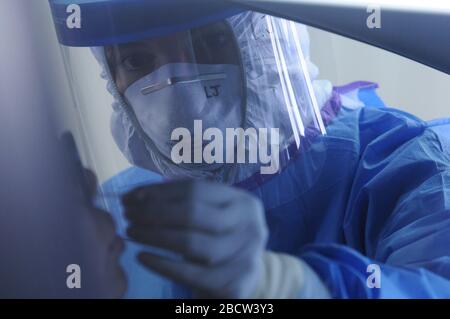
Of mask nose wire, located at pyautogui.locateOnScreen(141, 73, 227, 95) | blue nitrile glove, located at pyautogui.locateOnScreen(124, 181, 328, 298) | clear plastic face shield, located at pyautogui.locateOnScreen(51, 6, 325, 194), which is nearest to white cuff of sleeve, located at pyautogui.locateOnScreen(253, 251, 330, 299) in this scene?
blue nitrile glove, located at pyautogui.locateOnScreen(124, 181, 328, 298)

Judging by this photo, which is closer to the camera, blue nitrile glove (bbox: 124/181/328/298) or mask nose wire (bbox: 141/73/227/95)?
blue nitrile glove (bbox: 124/181/328/298)

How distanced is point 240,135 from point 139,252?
235 millimetres

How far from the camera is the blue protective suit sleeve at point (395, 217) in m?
0.82

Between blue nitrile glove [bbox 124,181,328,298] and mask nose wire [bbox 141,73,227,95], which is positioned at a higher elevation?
mask nose wire [bbox 141,73,227,95]

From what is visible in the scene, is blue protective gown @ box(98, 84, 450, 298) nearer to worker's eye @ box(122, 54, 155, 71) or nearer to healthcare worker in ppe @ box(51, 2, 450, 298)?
healthcare worker in ppe @ box(51, 2, 450, 298)

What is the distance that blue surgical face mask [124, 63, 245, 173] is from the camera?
91 cm

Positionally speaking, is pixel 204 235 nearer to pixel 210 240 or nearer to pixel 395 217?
pixel 210 240

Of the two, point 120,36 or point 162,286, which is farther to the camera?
point 120,36

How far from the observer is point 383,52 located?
3.28 feet

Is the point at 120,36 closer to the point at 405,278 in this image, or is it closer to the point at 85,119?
the point at 85,119

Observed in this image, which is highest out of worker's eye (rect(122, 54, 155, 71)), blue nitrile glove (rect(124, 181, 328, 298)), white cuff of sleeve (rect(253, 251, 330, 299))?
worker's eye (rect(122, 54, 155, 71))

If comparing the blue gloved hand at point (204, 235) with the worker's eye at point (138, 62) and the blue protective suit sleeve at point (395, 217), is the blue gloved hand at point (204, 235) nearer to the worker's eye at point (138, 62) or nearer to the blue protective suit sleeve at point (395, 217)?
the blue protective suit sleeve at point (395, 217)

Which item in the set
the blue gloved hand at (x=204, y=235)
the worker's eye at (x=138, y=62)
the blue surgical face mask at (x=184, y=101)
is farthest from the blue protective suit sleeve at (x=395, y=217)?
the worker's eye at (x=138, y=62)

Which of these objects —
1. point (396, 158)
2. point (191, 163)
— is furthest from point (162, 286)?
point (396, 158)
